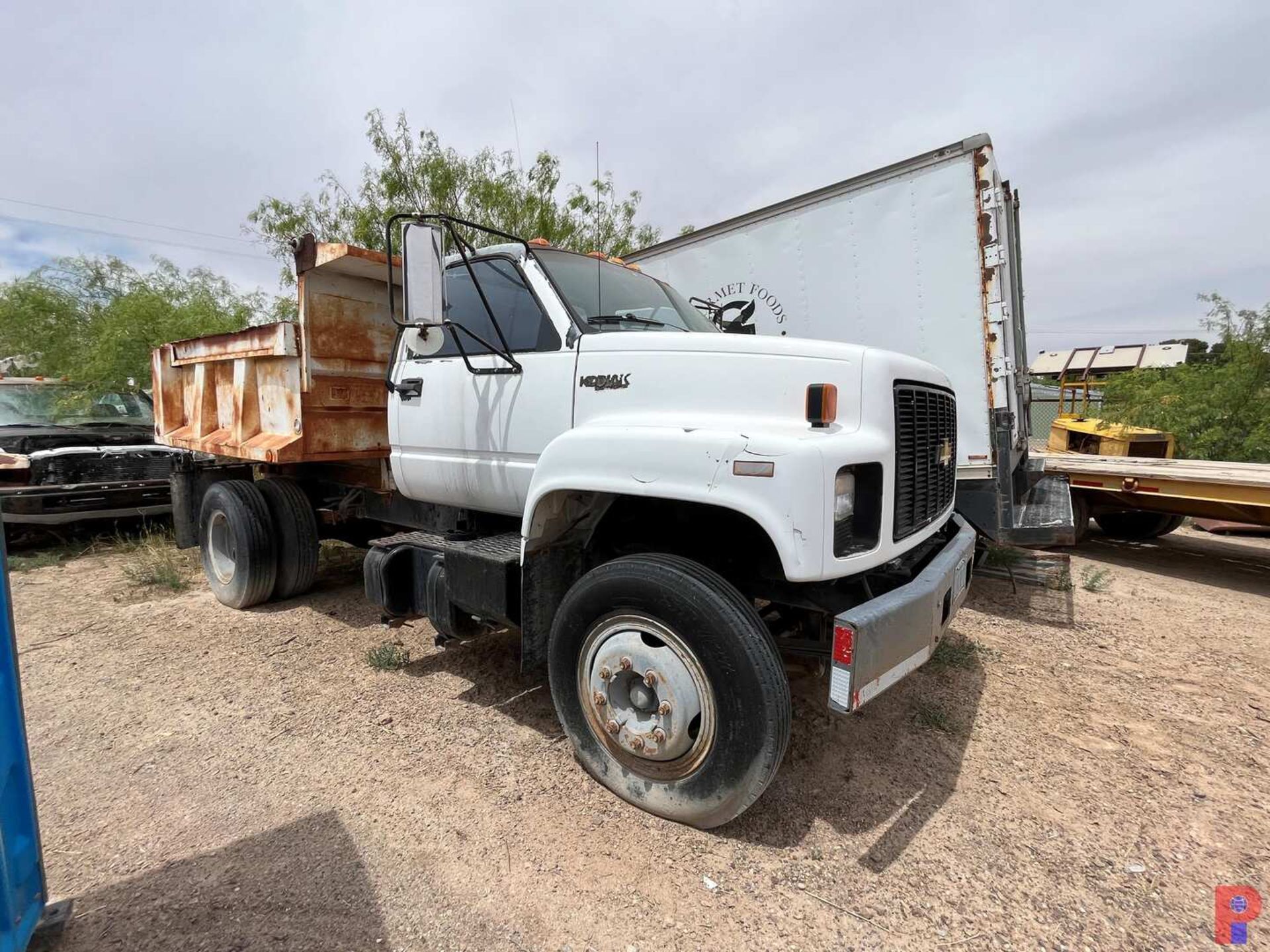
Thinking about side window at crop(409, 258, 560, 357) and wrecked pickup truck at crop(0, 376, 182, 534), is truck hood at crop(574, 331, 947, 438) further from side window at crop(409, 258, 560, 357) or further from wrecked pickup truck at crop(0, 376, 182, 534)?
wrecked pickup truck at crop(0, 376, 182, 534)

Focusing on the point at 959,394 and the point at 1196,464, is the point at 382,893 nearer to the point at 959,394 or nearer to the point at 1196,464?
the point at 959,394

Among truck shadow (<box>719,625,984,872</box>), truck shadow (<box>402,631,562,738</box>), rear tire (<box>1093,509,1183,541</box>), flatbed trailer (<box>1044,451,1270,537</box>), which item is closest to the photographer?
truck shadow (<box>719,625,984,872</box>)

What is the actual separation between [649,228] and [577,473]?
15.8 metres

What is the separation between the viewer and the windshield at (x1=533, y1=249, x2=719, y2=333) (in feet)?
10.4

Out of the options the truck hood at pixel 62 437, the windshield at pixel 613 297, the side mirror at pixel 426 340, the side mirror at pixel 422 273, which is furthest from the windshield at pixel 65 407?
the windshield at pixel 613 297

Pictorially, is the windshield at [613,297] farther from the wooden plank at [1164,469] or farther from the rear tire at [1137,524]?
the rear tire at [1137,524]

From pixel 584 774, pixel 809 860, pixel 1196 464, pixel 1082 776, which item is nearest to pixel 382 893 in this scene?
pixel 584 774

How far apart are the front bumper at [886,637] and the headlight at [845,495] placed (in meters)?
0.32

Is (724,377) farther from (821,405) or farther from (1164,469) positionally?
(1164,469)

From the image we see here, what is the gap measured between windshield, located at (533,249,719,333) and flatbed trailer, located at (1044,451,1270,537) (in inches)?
208

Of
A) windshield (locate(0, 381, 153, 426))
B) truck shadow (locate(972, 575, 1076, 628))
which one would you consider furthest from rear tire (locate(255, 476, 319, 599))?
truck shadow (locate(972, 575, 1076, 628))

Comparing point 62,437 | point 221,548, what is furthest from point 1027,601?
point 62,437

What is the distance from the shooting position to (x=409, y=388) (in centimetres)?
372

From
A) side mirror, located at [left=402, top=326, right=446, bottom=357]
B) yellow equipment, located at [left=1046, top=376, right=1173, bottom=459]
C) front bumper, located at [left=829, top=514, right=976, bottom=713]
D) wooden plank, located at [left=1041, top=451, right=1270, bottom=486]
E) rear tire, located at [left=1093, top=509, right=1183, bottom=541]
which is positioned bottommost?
rear tire, located at [left=1093, top=509, right=1183, bottom=541]
